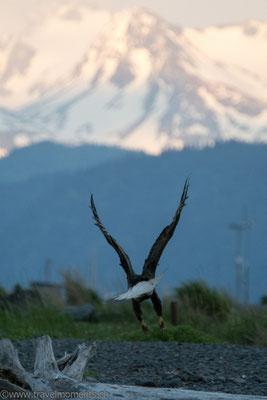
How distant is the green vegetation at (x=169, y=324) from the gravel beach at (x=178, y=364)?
35.9 inches

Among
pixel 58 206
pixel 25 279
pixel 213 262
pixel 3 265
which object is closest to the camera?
pixel 25 279

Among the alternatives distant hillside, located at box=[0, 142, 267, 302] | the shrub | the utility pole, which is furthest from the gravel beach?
distant hillside, located at box=[0, 142, 267, 302]

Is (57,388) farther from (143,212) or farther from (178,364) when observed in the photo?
(143,212)

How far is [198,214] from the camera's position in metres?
152

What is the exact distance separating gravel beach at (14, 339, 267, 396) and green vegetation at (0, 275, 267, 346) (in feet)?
2.99

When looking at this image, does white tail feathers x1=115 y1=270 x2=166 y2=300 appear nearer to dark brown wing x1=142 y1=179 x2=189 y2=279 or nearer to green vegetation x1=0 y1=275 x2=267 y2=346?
dark brown wing x1=142 y1=179 x2=189 y2=279

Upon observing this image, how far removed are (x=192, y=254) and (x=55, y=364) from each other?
137368mm

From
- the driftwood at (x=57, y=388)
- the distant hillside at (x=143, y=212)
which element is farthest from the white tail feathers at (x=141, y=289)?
the distant hillside at (x=143, y=212)

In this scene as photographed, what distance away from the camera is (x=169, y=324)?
1366 cm

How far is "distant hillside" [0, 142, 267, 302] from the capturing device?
141000 millimetres

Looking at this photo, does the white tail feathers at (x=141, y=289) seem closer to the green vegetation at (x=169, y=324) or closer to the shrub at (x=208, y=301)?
the green vegetation at (x=169, y=324)

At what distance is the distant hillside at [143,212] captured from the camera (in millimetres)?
141000

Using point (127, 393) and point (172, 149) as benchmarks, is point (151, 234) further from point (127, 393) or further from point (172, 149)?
point (127, 393)

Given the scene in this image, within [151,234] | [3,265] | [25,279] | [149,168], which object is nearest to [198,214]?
[151,234]
